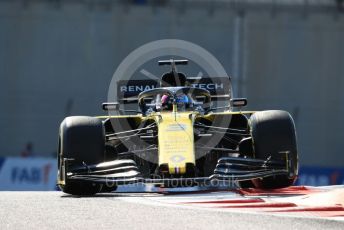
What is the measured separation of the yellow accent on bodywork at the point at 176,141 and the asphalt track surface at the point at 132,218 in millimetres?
1514

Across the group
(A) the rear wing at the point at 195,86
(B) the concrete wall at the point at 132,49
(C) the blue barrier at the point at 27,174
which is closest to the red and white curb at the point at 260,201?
(A) the rear wing at the point at 195,86

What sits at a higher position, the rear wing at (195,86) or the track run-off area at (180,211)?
the rear wing at (195,86)

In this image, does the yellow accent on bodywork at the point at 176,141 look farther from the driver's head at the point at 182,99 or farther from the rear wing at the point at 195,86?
the rear wing at the point at 195,86

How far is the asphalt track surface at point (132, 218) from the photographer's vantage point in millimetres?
7559

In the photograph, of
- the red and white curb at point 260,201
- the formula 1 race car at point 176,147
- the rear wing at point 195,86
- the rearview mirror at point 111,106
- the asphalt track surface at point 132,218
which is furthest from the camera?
the rear wing at point 195,86

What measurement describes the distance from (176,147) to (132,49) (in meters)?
23.5

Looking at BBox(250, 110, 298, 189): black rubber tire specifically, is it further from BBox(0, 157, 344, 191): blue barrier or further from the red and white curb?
BBox(0, 157, 344, 191): blue barrier

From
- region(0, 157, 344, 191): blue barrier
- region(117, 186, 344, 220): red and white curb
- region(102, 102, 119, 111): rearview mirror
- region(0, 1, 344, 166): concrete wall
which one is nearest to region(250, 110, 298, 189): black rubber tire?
region(117, 186, 344, 220): red and white curb

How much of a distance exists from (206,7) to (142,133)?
2341 centimetres

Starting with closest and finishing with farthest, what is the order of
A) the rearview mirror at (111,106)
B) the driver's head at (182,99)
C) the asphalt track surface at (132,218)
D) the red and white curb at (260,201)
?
the asphalt track surface at (132,218) → the red and white curb at (260,201) → the driver's head at (182,99) → the rearview mirror at (111,106)

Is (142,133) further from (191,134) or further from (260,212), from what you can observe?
(260,212)

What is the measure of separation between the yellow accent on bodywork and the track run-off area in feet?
1.24

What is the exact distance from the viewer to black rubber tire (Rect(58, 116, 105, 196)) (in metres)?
11.3

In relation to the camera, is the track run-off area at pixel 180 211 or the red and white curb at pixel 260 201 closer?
the track run-off area at pixel 180 211
